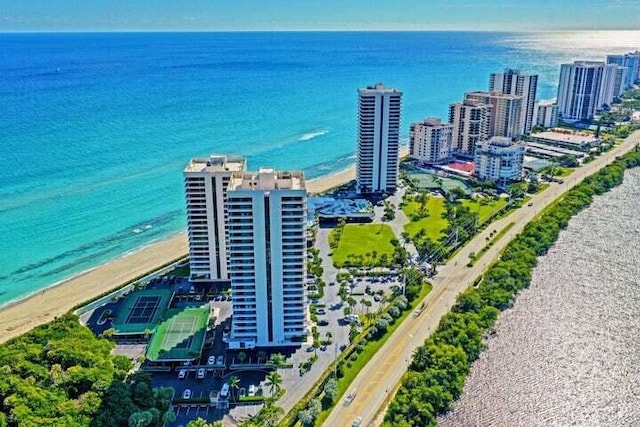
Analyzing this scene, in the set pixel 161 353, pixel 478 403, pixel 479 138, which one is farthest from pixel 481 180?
pixel 161 353

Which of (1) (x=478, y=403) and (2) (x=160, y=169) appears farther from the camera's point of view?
(2) (x=160, y=169)

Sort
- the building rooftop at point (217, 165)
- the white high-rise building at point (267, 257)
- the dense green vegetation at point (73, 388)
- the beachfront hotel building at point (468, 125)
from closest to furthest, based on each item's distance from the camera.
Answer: the dense green vegetation at point (73, 388) → the white high-rise building at point (267, 257) → the building rooftop at point (217, 165) → the beachfront hotel building at point (468, 125)

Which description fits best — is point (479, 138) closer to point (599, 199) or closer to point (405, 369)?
point (599, 199)

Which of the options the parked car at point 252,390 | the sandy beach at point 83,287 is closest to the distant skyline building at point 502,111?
the sandy beach at point 83,287

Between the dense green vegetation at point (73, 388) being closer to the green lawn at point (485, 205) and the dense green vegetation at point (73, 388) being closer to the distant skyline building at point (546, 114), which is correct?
the green lawn at point (485, 205)

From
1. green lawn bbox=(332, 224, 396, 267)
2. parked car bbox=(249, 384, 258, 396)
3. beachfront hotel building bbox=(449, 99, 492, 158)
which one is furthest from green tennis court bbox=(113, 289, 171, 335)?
beachfront hotel building bbox=(449, 99, 492, 158)

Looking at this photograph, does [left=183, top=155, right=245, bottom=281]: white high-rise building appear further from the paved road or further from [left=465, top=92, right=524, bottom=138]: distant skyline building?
[left=465, top=92, right=524, bottom=138]: distant skyline building

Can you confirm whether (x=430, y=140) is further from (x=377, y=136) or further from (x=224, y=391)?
(x=224, y=391)
